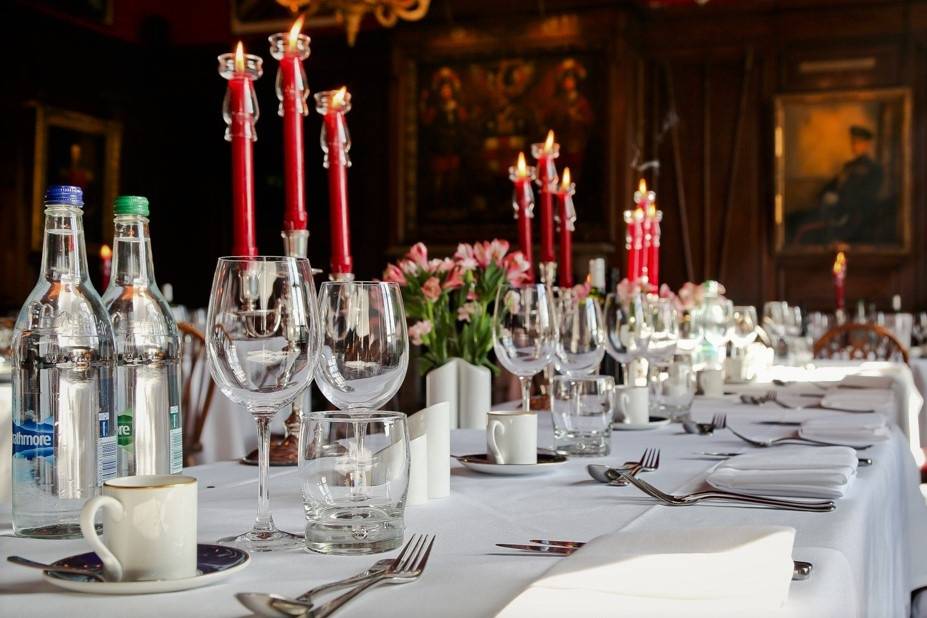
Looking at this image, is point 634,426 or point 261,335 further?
point 634,426

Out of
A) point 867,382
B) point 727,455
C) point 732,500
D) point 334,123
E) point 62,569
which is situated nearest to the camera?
point 62,569

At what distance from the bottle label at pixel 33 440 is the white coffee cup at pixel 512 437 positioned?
0.58 meters

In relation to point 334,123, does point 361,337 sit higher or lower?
lower

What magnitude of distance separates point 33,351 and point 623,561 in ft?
1.96

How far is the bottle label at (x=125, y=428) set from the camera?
3.64 feet

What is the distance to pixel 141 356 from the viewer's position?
1.14 meters

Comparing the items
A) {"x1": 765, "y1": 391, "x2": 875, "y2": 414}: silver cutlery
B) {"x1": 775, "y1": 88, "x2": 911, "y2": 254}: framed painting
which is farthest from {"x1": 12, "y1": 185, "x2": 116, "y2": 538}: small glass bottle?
{"x1": 775, "y1": 88, "x2": 911, "y2": 254}: framed painting

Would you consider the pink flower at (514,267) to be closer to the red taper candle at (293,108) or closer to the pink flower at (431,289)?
the pink flower at (431,289)

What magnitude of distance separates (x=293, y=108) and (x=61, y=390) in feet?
1.95

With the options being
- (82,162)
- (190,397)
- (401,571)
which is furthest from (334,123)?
(82,162)

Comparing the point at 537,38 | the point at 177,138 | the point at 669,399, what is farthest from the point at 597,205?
the point at 669,399

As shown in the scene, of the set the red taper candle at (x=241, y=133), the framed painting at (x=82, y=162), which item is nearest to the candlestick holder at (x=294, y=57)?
the red taper candle at (x=241, y=133)

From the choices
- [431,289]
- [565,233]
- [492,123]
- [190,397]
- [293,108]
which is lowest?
[190,397]

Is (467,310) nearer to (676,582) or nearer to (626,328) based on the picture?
(626,328)
